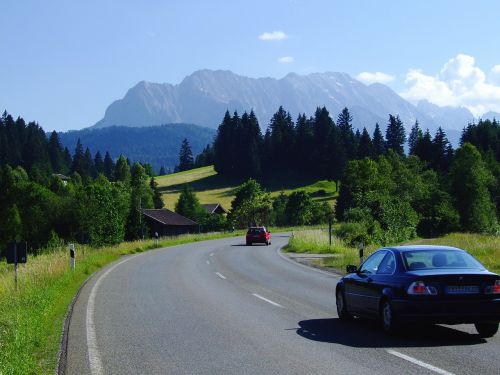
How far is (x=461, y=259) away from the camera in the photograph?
10281 mm

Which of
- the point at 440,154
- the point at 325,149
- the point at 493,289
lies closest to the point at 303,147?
the point at 325,149

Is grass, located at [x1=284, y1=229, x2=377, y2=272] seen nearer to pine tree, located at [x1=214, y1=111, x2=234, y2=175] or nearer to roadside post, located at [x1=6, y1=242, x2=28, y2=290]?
roadside post, located at [x1=6, y1=242, x2=28, y2=290]

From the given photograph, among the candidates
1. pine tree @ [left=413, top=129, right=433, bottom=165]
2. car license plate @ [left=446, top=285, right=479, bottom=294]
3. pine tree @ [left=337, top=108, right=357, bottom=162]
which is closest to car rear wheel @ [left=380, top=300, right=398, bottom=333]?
car license plate @ [left=446, top=285, right=479, bottom=294]

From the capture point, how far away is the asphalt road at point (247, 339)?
791 cm

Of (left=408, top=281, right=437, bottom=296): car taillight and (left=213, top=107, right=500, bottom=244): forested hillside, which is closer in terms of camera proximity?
(left=408, top=281, right=437, bottom=296): car taillight

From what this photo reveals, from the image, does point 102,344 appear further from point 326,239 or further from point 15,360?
point 326,239

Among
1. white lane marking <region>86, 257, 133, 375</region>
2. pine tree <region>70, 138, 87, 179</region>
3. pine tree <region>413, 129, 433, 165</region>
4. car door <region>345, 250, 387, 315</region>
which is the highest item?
pine tree <region>70, 138, 87, 179</region>

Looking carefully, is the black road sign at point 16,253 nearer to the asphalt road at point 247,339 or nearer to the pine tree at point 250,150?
the asphalt road at point 247,339

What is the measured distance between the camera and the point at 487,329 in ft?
32.9

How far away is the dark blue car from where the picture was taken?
9328mm

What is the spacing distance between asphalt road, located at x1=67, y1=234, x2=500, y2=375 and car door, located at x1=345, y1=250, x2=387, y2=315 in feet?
1.22

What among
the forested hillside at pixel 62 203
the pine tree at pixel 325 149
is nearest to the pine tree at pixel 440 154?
the pine tree at pixel 325 149

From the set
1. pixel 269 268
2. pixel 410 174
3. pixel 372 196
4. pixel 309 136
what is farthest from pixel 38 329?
pixel 309 136

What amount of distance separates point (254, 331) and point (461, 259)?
3.41m
